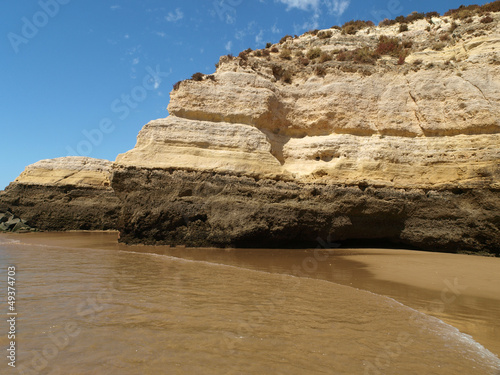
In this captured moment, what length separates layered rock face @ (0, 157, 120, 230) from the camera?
715 inches

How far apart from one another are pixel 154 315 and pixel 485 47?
15.1 meters

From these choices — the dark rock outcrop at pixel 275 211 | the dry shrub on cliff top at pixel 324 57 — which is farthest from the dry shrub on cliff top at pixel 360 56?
the dark rock outcrop at pixel 275 211

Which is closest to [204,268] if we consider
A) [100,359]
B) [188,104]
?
[100,359]

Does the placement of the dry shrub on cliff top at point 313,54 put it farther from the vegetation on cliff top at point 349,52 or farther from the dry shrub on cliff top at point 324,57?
the dry shrub on cliff top at point 324,57

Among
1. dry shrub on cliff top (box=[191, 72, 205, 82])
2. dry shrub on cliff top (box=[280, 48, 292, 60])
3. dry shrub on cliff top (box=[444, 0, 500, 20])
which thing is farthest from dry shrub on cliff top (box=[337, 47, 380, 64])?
dry shrub on cliff top (box=[191, 72, 205, 82])

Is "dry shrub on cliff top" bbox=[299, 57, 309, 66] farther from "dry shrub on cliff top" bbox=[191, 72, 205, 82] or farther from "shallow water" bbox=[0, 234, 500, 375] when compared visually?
"shallow water" bbox=[0, 234, 500, 375]

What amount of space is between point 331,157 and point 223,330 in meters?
9.62

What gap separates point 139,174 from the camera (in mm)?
10672

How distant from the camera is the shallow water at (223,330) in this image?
2.72 metres

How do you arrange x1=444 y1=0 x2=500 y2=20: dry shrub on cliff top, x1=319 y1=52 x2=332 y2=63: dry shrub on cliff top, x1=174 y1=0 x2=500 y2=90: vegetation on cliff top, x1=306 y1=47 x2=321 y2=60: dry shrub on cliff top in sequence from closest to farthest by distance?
1. x1=174 y1=0 x2=500 y2=90: vegetation on cliff top
2. x1=319 y1=52 x2=332 y2=63: dry shrub on cliff top
3. x1=444 y1=0 x2=500 y2=20: dry shrub on cliff top
4. x1=306 y1=47 x2=321 y2=60: dry shrub on cliff top

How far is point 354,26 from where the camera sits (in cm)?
1859

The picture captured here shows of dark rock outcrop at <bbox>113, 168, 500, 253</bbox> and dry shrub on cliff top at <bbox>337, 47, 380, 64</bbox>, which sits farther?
dry shrub on cliff top at <bbox>337, 47, 380, 64</bbox>

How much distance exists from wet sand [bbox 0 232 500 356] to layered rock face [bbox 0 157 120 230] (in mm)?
9882

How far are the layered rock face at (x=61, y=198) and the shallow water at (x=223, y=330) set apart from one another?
13.5 meters
